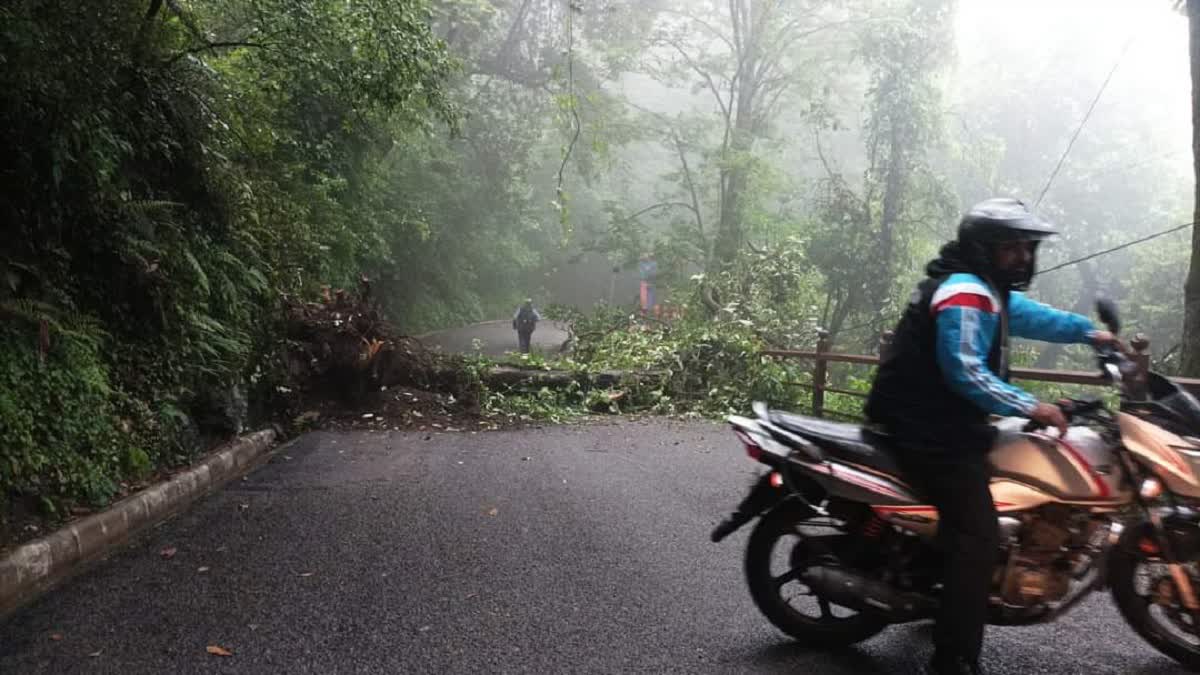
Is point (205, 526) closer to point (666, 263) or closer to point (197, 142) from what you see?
point (197, 142)

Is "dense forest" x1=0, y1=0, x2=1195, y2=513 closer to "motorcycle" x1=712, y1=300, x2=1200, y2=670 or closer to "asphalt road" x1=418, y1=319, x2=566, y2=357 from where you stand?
"asphalt road" x1=418, y1=319, x2=566, y2=357

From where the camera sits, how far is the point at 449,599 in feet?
12.0

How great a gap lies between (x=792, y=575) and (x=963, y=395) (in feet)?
3.51

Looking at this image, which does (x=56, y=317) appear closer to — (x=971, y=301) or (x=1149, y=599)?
(x=971, y=301)

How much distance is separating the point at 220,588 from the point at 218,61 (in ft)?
21.4

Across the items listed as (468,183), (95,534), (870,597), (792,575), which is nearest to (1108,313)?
(870,597)

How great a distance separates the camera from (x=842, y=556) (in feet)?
10.0

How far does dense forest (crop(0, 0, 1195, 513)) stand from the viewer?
488 centimetres

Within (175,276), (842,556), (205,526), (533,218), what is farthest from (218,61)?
(533,218)

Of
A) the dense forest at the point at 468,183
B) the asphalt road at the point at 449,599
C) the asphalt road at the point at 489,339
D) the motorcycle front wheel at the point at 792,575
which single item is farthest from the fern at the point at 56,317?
the asphalt road at the point at 489,339

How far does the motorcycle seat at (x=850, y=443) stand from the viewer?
290 centimetres

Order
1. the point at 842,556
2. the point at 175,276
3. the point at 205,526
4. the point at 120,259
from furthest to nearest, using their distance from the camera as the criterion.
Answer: the point at 175,276 < the point at 120,259 < the point at 205,526 < the point at 842,556

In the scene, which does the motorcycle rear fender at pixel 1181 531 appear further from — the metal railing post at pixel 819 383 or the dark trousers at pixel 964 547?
the metal railing post at pixel 819 383

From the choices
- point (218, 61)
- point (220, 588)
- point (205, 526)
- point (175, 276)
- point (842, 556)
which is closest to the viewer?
point (842, 556)
